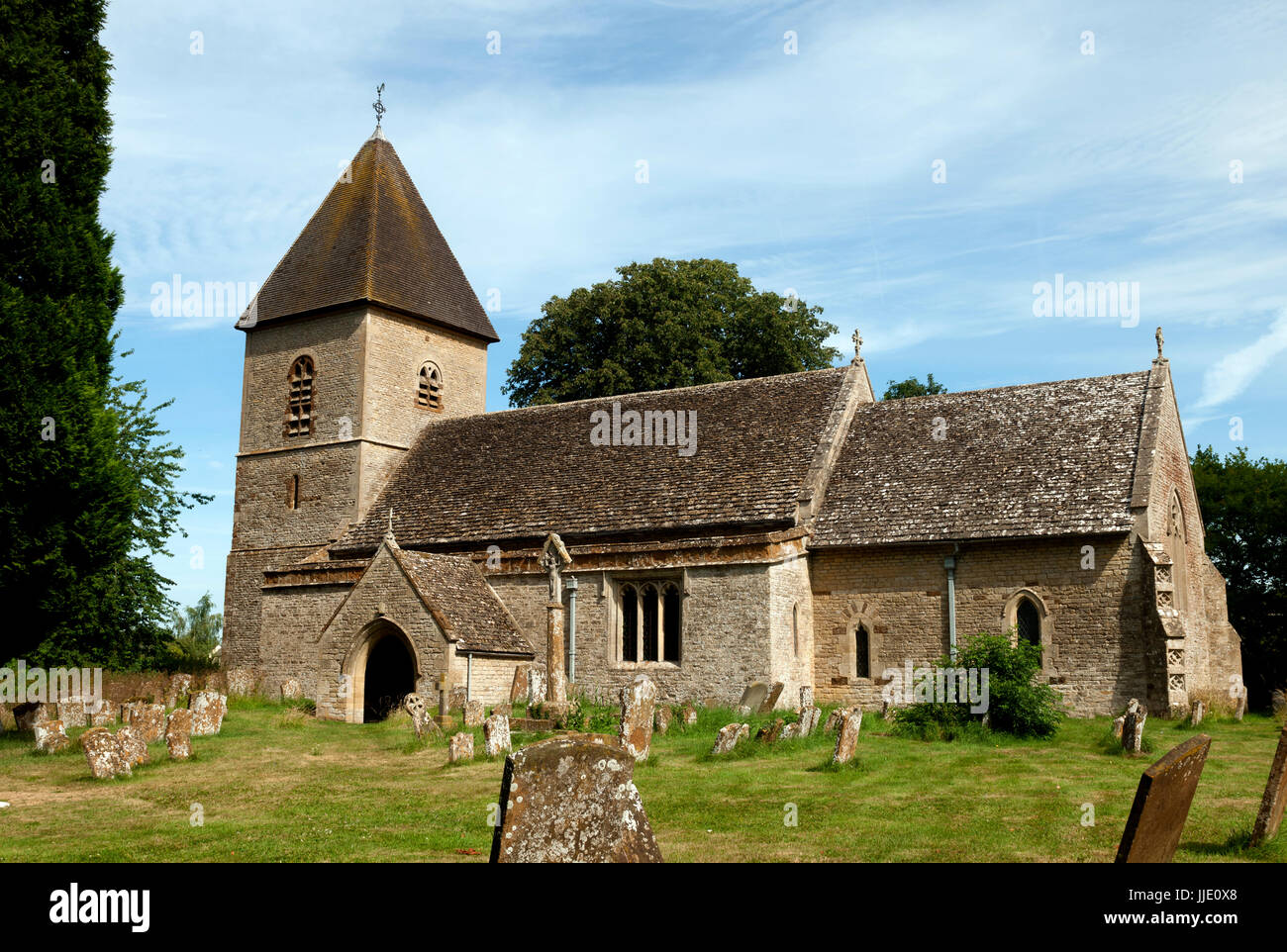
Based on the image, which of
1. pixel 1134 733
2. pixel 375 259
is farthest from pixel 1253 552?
pixel 375 259

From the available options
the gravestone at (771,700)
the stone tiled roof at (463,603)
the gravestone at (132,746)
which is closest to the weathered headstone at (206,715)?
the gravestone at (132,746)

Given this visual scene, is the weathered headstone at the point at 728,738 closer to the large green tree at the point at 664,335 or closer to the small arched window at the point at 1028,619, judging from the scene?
the small arched window at the point at 1028,619

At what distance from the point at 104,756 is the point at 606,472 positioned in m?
15.5

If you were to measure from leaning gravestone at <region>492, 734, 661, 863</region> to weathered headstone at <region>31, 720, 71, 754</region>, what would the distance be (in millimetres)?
13971

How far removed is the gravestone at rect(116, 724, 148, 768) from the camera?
48.2 ft

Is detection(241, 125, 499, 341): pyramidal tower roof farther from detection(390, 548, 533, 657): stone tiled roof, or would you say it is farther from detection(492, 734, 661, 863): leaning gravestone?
detection(492, 734, 661, 863): leaning gravestone

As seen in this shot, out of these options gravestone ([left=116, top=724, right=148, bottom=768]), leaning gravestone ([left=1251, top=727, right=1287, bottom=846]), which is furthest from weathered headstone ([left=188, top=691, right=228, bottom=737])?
leaning gravestone ([left=1251, top=727, right=1287, bottom=846])

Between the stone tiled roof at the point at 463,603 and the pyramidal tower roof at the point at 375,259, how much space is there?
10043 millimetres

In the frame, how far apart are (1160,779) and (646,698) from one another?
11.1 metres

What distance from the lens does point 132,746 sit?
1500 cm
